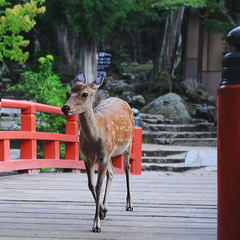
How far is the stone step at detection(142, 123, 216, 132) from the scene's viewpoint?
61.1ft

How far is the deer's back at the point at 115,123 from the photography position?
4.45m

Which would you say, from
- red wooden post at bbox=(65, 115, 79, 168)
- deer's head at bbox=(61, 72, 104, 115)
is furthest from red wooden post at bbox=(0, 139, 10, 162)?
deer's head at bbox=(61, 72, 104, 115)

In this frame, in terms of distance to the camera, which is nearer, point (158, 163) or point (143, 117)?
point (158, 163)

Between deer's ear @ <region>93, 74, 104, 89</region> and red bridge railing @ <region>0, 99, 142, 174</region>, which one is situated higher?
deer's ear @ <region>93, 74, 104, 89</region>

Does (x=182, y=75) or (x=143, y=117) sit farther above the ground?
(x=182, y=75)

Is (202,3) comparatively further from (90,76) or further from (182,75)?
(182,75)

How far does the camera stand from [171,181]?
742cm

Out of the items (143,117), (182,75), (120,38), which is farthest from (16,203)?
(120,38)

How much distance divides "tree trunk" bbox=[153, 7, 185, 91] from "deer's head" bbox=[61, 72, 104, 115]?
65.7 feet

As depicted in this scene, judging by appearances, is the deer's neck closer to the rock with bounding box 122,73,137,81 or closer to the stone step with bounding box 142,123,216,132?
the stone step with bounding box 142,123,216,132

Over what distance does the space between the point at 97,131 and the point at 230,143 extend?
57.8 inches

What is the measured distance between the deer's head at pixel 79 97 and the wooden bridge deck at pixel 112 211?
0.81 m

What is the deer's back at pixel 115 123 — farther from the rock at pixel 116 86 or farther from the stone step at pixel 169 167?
the rock at pixel 116 86

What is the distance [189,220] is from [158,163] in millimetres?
9194
